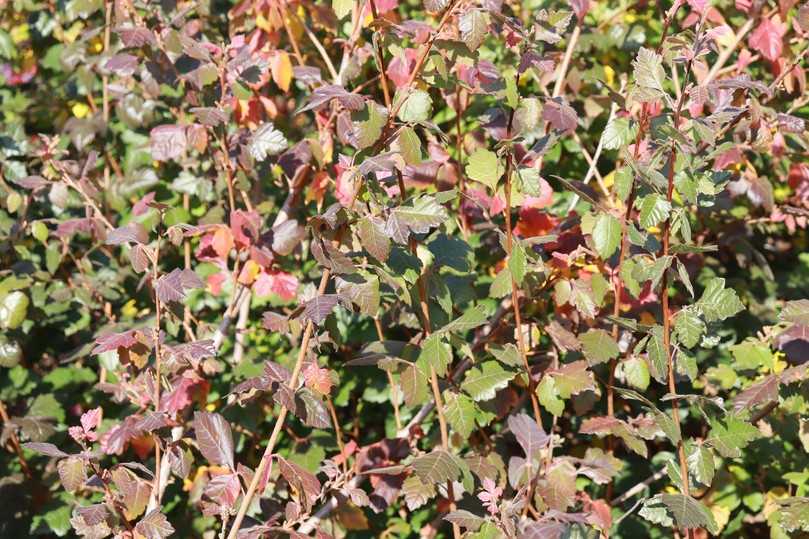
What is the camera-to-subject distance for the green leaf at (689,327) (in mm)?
2145

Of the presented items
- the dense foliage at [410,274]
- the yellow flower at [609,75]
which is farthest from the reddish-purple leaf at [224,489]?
the yellow flower at [609,75]

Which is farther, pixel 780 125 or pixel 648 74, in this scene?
pixel 780 125

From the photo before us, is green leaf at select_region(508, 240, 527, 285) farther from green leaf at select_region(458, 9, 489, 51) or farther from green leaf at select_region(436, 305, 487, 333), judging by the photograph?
green leaf at select_region(458, 9, 489, 51)

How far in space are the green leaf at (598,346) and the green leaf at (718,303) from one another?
25cm

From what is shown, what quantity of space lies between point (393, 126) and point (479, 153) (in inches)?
8.3

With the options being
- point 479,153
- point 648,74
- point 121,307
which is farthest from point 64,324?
point 648,74

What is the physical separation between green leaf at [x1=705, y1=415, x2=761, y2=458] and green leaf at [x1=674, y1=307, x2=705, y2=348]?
213mm

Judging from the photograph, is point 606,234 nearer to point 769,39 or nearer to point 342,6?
point 342,6

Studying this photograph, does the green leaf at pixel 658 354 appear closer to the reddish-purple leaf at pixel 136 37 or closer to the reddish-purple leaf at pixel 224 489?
the reddish-purple leaf at pixel 224 489

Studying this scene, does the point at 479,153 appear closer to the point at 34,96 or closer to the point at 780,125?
the point at 780,125

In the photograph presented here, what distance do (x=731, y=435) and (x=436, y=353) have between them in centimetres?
69

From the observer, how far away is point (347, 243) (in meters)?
2.19

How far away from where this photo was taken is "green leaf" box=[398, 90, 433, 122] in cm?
207

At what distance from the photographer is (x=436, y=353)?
218 centimetres
